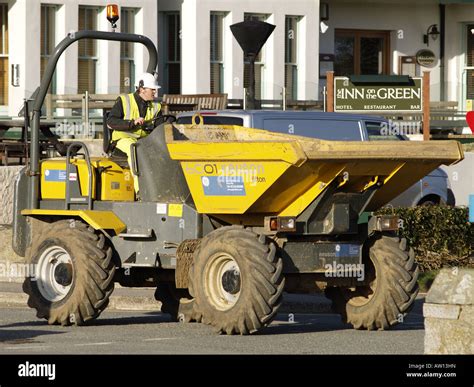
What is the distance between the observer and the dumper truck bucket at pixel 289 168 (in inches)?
547

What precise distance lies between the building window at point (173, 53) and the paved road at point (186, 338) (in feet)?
65.8

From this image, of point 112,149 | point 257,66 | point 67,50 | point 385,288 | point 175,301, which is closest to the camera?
point 385,288

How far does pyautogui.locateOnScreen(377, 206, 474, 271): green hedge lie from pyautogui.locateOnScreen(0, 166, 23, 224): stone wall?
587 cm

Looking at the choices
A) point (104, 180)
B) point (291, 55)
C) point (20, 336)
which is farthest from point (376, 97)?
point (20, 336)

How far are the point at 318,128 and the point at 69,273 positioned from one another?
22.1 ft

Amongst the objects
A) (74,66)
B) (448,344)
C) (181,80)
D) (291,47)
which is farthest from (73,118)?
(448,344)

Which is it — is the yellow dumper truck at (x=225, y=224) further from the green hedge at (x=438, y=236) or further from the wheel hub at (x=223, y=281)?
the green hedge at (x=438, y=236)

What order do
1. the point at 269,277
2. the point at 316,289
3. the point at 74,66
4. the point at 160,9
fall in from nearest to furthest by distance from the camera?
the point at 269,277, the point at 316,289, the point at 74,66, the point at 160,9

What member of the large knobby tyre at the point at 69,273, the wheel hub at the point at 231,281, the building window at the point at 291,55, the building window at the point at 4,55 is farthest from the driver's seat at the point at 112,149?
the building window at the point at 291,55

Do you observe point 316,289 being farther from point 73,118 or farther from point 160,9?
point 160,9

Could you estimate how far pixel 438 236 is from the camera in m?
20.4

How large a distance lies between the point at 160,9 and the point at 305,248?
2184 centimetres

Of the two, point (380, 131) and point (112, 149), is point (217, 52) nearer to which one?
point (380, 131)
